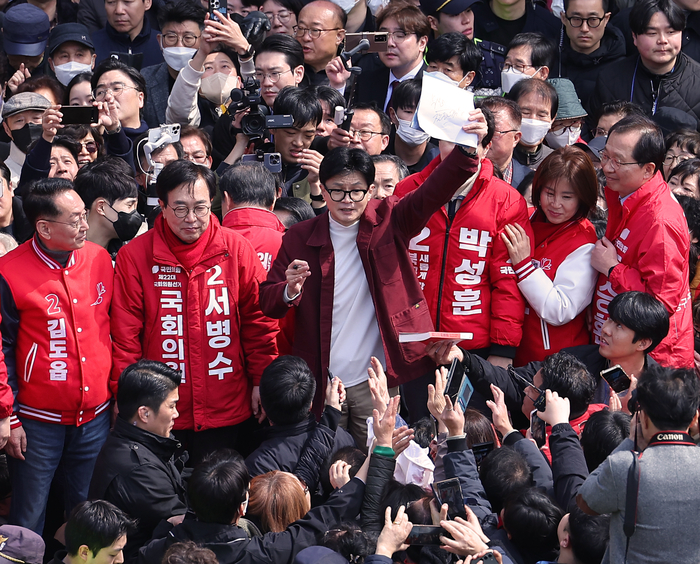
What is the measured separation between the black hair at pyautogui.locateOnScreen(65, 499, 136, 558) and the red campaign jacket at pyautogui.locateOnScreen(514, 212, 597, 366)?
2.34 metres

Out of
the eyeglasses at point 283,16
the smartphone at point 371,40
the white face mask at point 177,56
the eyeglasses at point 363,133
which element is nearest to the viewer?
the eyeglasses at point 363,133

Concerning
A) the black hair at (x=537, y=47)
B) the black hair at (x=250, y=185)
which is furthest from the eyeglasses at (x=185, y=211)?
the black hair at (x=537, y=47)

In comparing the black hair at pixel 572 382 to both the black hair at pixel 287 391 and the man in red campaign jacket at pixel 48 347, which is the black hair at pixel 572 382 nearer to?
the black hair at pixel 287 391

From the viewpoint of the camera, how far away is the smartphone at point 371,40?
6.30 m

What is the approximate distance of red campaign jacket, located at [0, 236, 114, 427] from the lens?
4164 millimetres

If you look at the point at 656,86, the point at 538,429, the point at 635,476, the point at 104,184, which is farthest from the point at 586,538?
the point at 656,86

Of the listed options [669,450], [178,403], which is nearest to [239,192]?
[178,403]

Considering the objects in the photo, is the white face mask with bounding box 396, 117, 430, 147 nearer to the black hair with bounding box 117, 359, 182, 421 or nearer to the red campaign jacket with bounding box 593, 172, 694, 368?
the red campaign jacket with bounding box 593, 172, 694, 368

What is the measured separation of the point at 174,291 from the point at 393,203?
3.71 ft

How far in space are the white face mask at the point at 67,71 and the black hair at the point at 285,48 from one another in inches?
58.9

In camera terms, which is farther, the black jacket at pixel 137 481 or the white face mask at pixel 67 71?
the white face mask at pixel 67 71

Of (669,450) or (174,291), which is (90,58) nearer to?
(174,291)

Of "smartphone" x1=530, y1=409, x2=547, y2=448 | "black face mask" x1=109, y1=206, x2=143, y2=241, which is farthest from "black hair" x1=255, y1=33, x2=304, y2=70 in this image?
"smartphone" x1=530, y1=409, x2=547, y2=448

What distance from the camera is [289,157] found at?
564 centimetres
